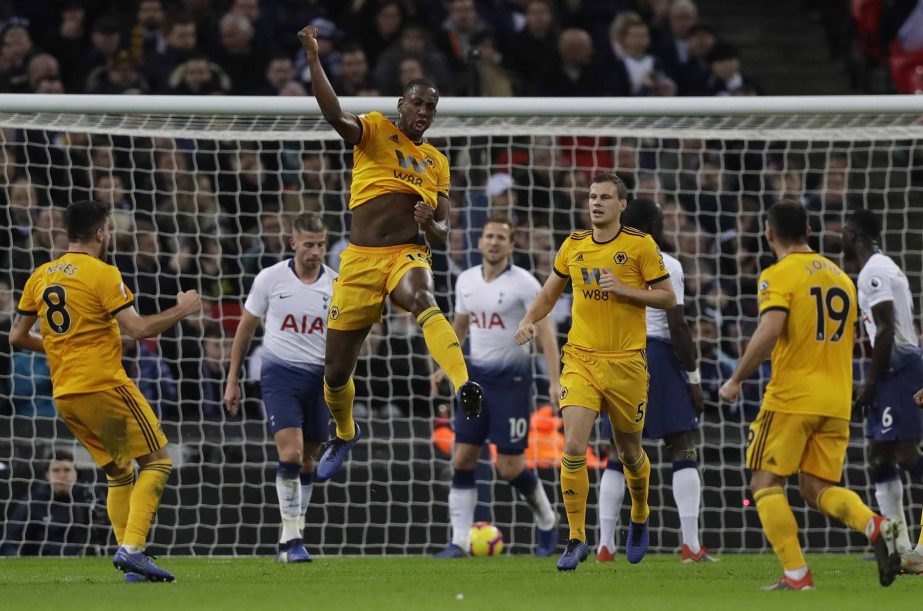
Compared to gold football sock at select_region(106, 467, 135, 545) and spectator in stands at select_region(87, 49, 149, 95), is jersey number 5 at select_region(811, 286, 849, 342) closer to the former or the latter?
gold football sock at select_region(106, 467, 135, 545)

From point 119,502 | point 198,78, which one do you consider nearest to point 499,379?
point 119,502

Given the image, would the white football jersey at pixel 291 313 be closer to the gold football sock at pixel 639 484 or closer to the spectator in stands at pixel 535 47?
the gold football sock at pixel 639 484

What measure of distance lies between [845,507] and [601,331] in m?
1.98

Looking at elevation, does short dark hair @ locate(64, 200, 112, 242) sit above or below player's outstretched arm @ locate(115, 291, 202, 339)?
above

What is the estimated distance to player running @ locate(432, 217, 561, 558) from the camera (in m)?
11.3

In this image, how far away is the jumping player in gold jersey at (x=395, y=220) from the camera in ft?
29.5

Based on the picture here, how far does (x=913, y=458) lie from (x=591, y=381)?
2.74m

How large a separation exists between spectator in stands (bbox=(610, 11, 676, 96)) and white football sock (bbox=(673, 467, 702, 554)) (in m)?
6.42

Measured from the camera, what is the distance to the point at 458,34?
1700 centimetres

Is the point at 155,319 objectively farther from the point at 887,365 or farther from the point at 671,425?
the point at 887,365

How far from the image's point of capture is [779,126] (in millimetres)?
12398

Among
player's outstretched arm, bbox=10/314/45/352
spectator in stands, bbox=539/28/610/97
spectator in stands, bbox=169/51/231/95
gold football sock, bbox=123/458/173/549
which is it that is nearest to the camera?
gold football sock, bbox=123/458/173/549

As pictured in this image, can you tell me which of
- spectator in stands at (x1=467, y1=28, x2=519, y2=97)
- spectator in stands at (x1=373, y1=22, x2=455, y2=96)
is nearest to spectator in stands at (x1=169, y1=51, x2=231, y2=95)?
spectator in stands at (x1=373, y1=22, x2=455, y2=96)

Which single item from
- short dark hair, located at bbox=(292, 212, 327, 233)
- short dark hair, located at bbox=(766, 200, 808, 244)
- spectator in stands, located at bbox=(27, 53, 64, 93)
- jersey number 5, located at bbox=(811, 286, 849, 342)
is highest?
spectator in stands, located at bbox=(27, 53, 64, 93)
